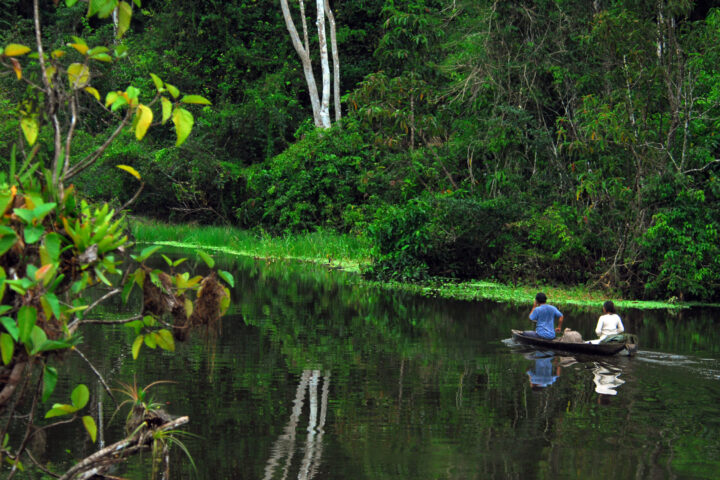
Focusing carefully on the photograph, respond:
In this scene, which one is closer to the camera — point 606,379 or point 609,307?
point 606,379

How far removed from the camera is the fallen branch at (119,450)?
4.85 metres

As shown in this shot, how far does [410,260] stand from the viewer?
1028 inches

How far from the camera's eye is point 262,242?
36188 mm

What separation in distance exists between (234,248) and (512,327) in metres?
20.7

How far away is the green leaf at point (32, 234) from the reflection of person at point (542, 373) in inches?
347

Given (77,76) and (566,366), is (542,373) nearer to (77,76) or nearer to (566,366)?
(566,366)

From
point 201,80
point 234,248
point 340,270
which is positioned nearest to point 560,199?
point 340,270

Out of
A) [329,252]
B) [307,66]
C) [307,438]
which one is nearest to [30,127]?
[307,438]

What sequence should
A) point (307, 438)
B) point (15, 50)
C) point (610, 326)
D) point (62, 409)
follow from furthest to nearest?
point (610, 326) → point (307, 438) → point (62, 409) → point (15, 50)

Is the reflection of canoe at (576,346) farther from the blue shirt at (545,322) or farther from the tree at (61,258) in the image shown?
the tree at (61,258)

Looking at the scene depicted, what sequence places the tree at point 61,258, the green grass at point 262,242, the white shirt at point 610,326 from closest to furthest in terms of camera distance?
the tree at point 61,258 < the white shirt at point 610,326 < the green grass at point 262,242

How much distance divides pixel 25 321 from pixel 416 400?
7.33m

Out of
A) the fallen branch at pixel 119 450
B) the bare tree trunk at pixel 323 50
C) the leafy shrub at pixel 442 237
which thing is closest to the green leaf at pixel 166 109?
the fallen branch at pixel 119 450

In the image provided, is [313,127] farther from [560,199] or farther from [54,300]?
[54,300]
